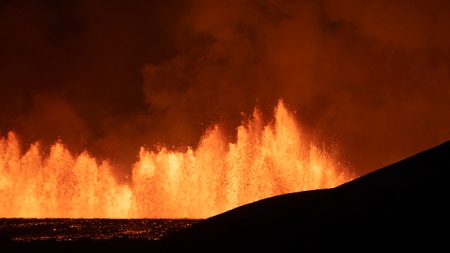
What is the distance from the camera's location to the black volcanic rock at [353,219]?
42.7ft

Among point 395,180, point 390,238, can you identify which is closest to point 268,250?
point 390,238

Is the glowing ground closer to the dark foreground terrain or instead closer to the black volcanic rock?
the dark foreground terrain

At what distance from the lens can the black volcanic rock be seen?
13008 mm

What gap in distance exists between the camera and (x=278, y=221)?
16.0 meters

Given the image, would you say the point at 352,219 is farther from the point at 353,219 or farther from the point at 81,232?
the point at 81,232

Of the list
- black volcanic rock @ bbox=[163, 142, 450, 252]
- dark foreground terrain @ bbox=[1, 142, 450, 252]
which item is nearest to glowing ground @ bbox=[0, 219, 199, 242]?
dark foreground terrain @ bbox=[1, 142, 450, 252]

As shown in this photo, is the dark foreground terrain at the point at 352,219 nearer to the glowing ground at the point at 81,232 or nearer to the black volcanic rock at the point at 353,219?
the black volcanic rock at the point at 353,219

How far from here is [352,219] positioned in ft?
46.8

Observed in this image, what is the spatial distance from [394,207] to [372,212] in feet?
1.97

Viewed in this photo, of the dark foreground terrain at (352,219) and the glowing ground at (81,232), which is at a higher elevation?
the glowing ground at (81,232)

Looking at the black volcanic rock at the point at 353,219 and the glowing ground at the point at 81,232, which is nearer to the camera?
the black volcanic rock at the point at 353,219

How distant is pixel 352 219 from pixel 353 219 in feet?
0.11

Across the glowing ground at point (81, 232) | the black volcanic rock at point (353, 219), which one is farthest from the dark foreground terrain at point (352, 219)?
the glowing ground at point (81, 232)

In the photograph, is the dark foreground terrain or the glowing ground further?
the glowing ground
